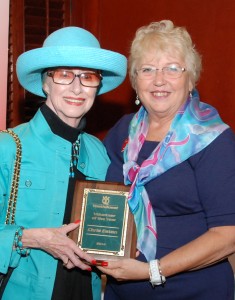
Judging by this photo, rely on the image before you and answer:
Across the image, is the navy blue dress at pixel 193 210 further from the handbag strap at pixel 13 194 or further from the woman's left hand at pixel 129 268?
the handbag strap at pixel 13 194

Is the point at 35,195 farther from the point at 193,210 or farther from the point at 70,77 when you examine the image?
the point at 193,210

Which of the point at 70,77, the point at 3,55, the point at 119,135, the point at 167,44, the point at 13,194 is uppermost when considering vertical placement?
the point at 3,55

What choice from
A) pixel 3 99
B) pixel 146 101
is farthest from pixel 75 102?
pixel 3 99

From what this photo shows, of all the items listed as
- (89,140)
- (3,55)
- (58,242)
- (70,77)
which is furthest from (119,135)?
(3,55)

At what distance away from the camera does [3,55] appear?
3.38m

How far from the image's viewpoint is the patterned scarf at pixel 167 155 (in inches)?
72.6

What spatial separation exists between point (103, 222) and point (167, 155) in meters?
0.37

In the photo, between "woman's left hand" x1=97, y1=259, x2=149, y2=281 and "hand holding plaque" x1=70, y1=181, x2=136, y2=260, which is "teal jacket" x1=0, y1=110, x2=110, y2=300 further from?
"woman's left hand" x1=97, y1=259, x2=149, y2=281

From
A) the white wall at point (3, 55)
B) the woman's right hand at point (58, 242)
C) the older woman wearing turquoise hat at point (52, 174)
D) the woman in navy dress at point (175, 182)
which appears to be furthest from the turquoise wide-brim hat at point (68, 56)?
the white wall at point (3, 55)

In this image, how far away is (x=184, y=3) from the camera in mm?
3131

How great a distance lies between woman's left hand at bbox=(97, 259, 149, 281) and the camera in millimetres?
1777

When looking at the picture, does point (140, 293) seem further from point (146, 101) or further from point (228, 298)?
point (146, 101)

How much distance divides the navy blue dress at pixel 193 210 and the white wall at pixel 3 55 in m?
1.68

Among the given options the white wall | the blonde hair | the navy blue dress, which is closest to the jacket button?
the navy blue dress
